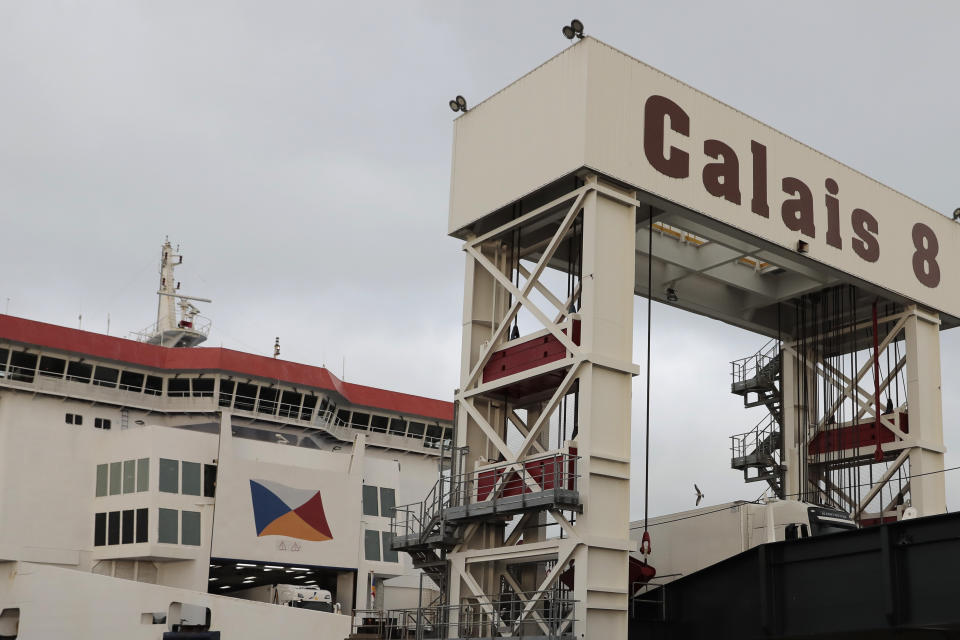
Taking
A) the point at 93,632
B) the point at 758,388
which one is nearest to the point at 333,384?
the point at 93,632

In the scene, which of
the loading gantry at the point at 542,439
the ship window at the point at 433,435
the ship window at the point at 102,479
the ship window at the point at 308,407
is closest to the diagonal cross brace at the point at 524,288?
the loading gantry at the point at 542,439

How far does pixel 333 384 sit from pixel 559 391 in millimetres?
32685

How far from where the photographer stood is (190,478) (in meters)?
47.2

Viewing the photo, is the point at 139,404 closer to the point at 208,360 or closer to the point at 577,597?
the point at 208,360

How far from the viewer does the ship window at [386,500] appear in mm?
53069

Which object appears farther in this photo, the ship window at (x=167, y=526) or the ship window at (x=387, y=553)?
the ship window at (x=387, y=553)

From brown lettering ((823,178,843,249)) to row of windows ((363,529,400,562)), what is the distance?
2813cm

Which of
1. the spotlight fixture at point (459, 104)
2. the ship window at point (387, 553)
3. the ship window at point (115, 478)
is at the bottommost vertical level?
the ship window at point (387, 553)

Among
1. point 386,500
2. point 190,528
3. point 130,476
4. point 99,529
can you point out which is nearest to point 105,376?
point 130,476

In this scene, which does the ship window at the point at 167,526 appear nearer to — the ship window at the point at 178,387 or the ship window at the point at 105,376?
the ship window at the point at 178,387

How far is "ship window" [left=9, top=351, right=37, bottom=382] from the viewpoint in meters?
50.1

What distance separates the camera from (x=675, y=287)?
1417 inches

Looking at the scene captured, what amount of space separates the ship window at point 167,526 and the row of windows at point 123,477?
1346 mm

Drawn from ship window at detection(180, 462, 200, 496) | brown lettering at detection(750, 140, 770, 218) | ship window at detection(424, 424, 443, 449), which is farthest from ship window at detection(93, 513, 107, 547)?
brown lettering at detection(750, 140, 770, 218)
